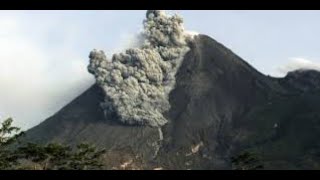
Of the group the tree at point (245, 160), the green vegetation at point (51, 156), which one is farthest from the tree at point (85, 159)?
the tree at point (245, 160)

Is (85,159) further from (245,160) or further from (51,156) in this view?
(245,160)

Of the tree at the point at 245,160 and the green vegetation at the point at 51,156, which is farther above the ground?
the green vegetation at the point at 51,156

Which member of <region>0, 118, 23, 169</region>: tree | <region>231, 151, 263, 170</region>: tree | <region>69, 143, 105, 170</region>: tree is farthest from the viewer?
<region>231, 151, 263, 170</region>: tree

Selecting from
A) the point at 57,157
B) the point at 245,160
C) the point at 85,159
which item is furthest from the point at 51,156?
the point at 245,160

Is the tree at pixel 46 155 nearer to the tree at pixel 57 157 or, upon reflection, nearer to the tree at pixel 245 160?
the tree at pixel 57 157

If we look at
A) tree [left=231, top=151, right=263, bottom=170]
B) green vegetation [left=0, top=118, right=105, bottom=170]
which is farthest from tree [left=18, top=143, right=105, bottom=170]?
tree [left=231, top=151, right=263, bottom=170]

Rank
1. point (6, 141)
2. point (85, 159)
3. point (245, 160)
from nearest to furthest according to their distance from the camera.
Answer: point (6, 141)
point (85, 159)
point (245, 160)

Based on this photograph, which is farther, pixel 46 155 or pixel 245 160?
pixel 245 160

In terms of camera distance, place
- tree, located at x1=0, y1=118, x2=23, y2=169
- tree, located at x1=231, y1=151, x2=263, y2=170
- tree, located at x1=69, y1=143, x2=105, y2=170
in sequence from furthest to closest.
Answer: tree, located at x1=231, y1=151, x2=263, y2=170 → tree, located at x1=69, y1=143, x2=105, y2=170 → tree, located at x1=0, y1=118, x2=23, y2=169

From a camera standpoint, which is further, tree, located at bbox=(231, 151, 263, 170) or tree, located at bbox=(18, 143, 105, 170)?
tree, located at bbox=(231, 151, 263, 170)

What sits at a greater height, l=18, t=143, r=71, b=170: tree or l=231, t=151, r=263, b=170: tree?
l=18, t=143, r=71, b=170: tree

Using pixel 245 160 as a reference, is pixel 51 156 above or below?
above

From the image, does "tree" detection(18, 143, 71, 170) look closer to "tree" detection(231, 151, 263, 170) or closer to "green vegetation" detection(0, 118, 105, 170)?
"green vegetation" detection(0, 118, 105, 170)
